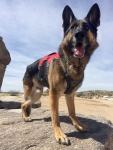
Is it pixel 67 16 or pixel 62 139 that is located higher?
Result: pixel 67 16

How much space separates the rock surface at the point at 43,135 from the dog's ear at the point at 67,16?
7.43 ft

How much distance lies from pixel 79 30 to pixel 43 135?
223cm

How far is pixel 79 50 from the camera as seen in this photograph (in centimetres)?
478

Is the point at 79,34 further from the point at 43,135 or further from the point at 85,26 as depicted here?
the point at 43,135

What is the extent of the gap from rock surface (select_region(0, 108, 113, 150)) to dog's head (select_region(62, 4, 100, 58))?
5.52 feet

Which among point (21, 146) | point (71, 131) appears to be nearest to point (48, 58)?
point (71, 131)

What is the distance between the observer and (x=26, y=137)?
15.2 ft

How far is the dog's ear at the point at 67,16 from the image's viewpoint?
16.8ft

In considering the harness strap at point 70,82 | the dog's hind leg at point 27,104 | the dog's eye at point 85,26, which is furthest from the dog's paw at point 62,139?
the dog's eye at point 85,26

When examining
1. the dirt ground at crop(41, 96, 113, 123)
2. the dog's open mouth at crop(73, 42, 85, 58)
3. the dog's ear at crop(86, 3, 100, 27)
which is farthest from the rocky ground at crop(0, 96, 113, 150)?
the dirt ground at crop(41, 96, 113, 123)

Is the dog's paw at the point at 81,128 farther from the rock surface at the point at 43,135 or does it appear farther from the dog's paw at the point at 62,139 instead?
the dog's paw at the point at 62,139

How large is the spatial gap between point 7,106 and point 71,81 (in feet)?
26.0

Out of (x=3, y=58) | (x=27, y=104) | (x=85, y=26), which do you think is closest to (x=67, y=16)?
(x=85, y=26)

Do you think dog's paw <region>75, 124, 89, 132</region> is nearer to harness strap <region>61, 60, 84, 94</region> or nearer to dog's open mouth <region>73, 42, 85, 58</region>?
harness strap <region>61, 60, 84, 94</region>
